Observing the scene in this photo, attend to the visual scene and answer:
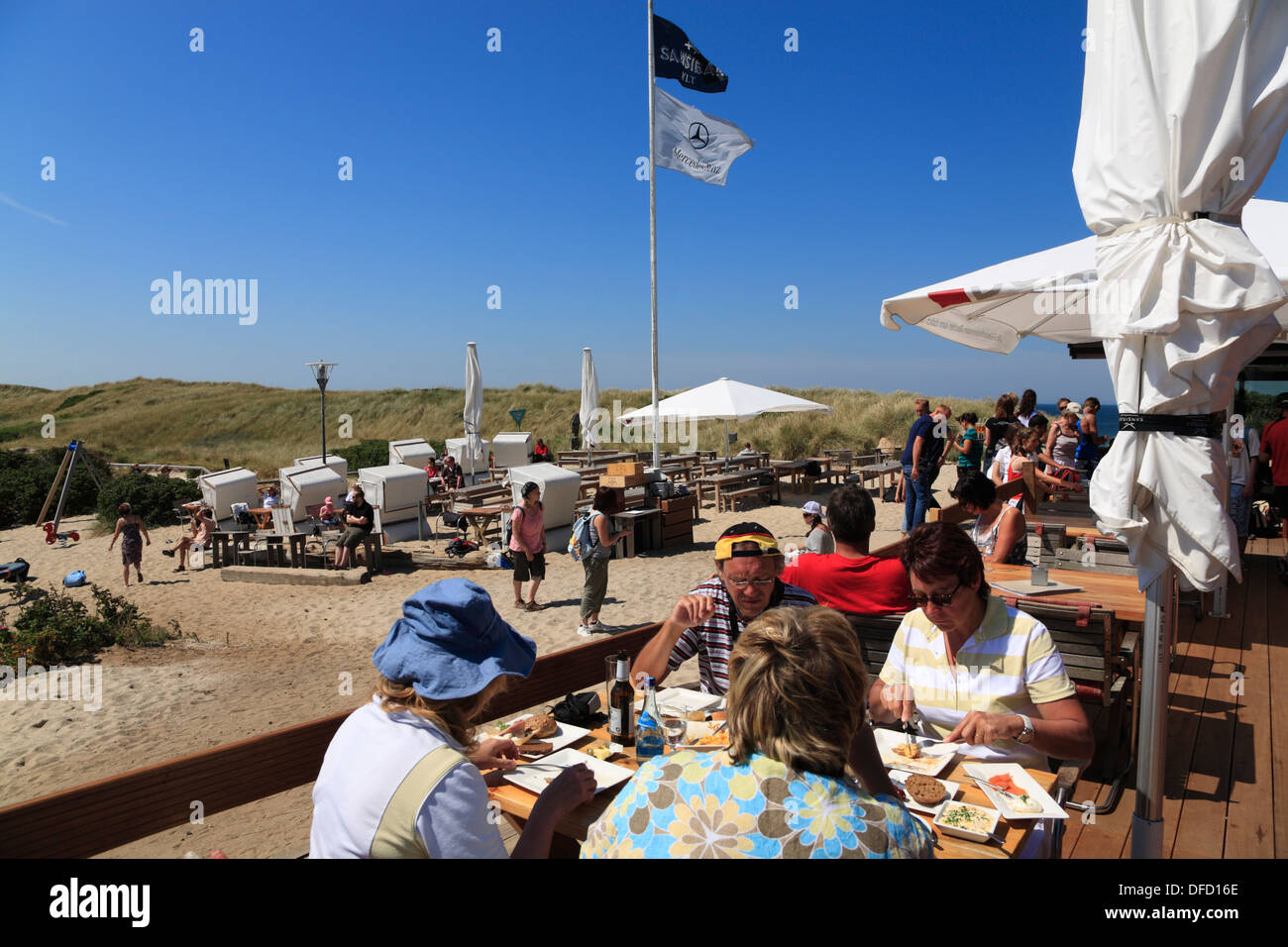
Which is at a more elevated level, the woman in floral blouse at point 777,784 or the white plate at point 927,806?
the woman in floral blouse at point 777,784

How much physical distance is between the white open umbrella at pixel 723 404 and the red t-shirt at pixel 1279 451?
8.65 meters

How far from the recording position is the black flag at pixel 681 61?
1430cm

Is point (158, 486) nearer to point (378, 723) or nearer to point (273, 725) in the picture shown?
point (273, 725)

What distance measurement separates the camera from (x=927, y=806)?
79.0 inches

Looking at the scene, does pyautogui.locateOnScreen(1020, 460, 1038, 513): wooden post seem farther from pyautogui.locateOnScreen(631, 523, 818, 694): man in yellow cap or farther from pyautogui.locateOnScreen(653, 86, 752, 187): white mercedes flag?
pyautogui.locateOnScreen(653, 86, 752, 187): white mercedes flag

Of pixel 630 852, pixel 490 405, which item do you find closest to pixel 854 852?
pixel 630 852

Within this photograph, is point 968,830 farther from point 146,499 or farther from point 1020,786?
point 146,499

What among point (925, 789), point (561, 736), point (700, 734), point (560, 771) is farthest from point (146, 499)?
point (925, 789)

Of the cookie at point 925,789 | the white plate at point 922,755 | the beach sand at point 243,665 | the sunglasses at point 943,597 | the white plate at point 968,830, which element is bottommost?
the beach sand at point 243,665

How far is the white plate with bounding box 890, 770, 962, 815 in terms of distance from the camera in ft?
6.56

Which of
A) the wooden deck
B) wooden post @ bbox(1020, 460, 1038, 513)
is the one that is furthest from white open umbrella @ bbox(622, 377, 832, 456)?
the wooden deck

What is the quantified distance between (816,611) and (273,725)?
5684 mm

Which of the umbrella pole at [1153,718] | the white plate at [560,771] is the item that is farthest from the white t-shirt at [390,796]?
the umbrella pole at [1153,718]

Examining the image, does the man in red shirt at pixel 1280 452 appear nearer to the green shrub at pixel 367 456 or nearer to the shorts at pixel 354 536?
the shorts at pixel 354 536
